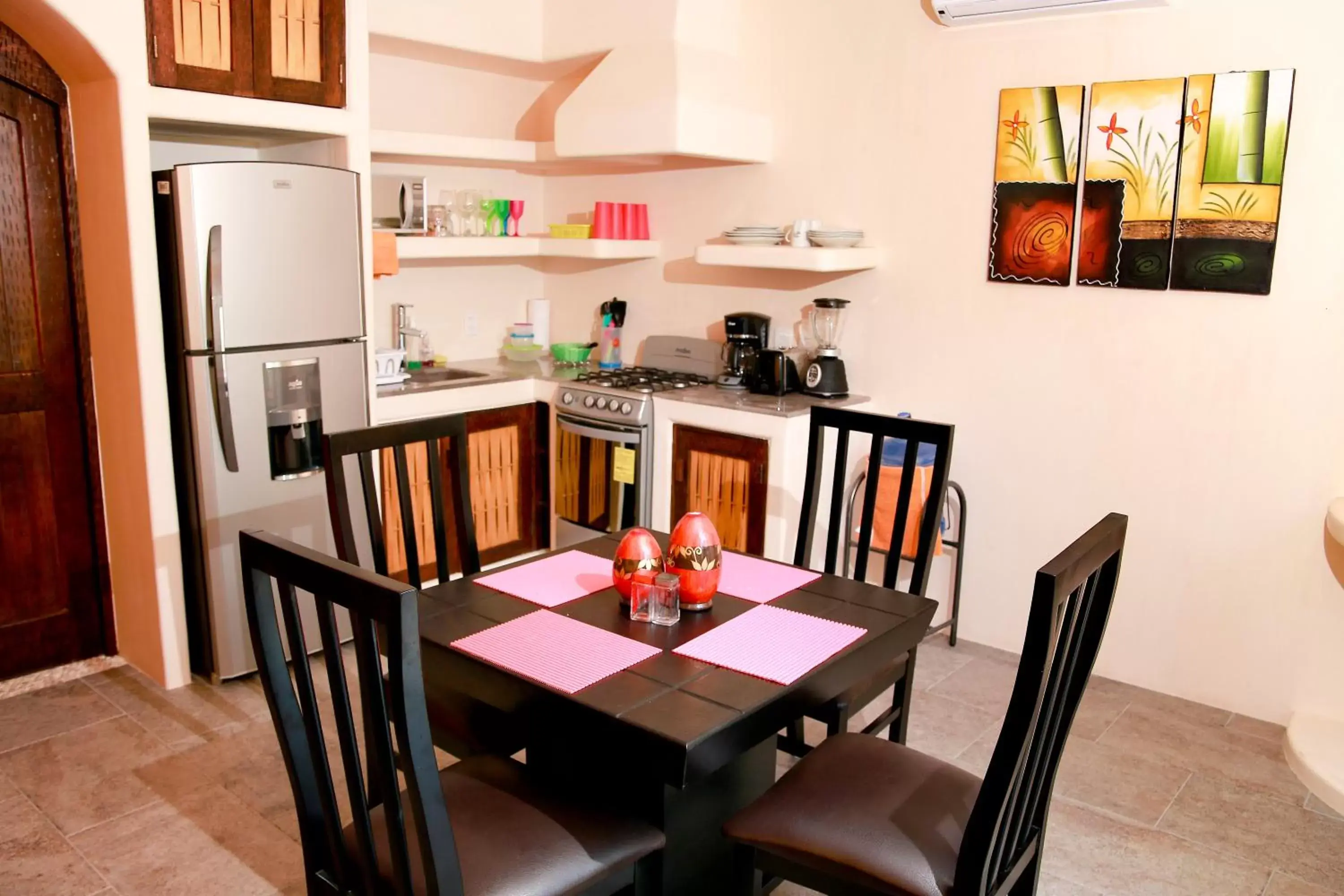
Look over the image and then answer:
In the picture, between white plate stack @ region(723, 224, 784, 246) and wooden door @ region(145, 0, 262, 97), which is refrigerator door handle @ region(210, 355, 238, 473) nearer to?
wooden door @ region(145, 0, 262, 97)

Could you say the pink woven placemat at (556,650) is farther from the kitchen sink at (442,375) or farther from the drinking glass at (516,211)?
the drinking glass at (516,211)

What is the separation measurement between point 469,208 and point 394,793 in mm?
3582

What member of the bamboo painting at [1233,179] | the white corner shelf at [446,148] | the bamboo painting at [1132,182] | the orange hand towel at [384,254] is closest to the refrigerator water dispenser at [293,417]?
the orange hand towel at [384,254]

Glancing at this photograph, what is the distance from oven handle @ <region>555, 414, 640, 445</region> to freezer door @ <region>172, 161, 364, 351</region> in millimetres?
1075

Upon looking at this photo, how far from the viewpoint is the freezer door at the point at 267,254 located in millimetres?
3064

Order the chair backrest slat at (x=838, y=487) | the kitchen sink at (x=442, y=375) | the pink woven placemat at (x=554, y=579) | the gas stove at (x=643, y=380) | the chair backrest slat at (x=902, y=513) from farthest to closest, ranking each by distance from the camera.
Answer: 1. the kitchen sink at (x=442, y=375)
2. the gas stove at (x=643, y=380)
3. the chair backrest slat at (x=838, y=487)
4. the chair backrest slat at (x=902, y=513)
5. the pink woven placemat at (x=554, y=579)

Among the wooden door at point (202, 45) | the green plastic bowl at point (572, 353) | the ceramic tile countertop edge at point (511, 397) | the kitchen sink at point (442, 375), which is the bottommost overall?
the ceramic tile countertop edge at point (511, 397)

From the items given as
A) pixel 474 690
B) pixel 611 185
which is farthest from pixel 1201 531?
pixel 611 185

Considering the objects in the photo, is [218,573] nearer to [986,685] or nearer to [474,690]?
[474,690]

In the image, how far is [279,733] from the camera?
168cm

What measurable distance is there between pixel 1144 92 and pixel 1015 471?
132 cm

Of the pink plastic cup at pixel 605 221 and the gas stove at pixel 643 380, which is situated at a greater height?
the pink plastic cup at pixel 605 221

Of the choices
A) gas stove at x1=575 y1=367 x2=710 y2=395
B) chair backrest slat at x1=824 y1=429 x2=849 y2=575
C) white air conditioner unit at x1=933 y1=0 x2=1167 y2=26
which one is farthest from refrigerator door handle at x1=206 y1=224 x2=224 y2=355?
white air conditioner unit at x1=933 y1=0 x2=1167 y2=26

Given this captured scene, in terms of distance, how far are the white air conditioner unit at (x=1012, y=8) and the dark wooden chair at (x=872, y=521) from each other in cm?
158
